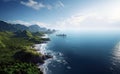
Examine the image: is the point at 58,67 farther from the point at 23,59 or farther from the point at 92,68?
the point at 23,59

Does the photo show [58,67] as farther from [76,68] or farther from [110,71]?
[110,71]

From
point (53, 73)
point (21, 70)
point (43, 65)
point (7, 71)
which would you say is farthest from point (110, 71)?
point (7, 71)

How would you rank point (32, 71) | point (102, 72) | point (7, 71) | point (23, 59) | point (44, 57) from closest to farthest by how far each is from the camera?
point (7, 71)
point (32, 71)
point (102, 72)
point (23, 59)
point (44, 57)

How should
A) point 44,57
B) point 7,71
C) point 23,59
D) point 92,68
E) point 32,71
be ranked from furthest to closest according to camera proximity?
1. point 44,57
2. point 23,59
3. point 92,68
4. point 32,71
5. point 7,71

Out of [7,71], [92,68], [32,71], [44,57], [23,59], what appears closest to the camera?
[7,71]

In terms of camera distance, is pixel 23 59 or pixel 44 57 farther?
pixel 44 57

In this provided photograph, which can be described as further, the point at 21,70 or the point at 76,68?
the point at 76,68

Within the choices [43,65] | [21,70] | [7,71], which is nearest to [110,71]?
[43,65]

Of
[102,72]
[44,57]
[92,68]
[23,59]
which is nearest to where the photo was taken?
[102,72]

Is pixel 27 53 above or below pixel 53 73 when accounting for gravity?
above
